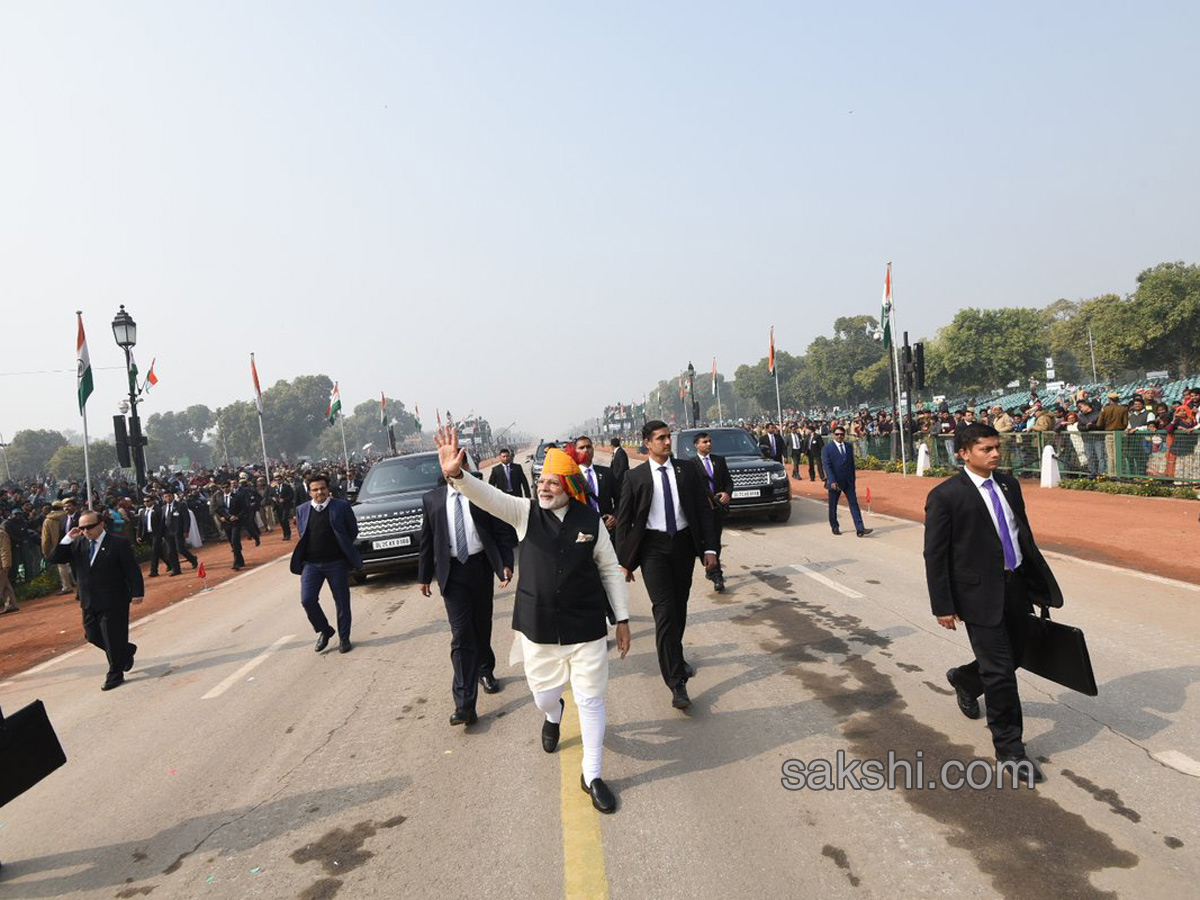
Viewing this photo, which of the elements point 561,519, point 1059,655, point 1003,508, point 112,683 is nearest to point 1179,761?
point 1059,655

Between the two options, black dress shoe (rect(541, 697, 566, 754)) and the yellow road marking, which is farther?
black dress shoe (rect(541, 697, 566, 754))

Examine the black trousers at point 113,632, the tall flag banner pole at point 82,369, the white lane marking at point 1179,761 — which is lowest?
the white lane marking at point 1179,761

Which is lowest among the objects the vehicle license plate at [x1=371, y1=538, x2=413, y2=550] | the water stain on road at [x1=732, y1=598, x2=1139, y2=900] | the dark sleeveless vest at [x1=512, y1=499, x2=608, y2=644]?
the water stain on road at [x1=732, y1=598, x2=1139, y2=900]

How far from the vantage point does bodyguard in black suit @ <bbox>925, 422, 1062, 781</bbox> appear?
379cm

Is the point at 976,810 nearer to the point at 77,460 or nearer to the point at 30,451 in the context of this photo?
the point at 77,460

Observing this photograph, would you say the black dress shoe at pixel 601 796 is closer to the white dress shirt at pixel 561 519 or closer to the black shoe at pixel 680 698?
the white dress shirt at pixel 561 519

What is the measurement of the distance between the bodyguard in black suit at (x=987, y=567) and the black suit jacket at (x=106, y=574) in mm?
6981

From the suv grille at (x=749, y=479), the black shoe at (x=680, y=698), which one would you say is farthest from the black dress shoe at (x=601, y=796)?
the suv grille at (x=749, y=479)

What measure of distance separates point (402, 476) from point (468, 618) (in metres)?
7.41

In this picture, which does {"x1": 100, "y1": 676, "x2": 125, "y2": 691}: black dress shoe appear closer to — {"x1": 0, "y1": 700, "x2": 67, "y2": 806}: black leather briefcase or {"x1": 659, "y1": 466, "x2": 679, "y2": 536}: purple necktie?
{"x1": 0, "y1": 700, "x2": 67, "y2": 806}: black leather briefcase

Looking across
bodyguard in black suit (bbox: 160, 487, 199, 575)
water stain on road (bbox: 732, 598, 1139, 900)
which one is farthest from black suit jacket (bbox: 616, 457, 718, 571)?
bodyguard in black suit (bbox: 160, 487, 199, 575)

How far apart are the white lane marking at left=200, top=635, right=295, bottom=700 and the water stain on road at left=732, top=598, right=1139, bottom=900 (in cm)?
501

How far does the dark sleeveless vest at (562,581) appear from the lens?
12.3 ft

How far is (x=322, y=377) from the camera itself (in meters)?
151
